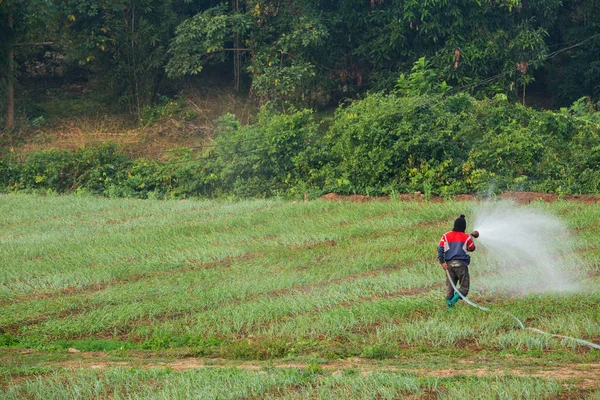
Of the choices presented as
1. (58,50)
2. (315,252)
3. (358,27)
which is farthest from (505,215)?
(58,50)

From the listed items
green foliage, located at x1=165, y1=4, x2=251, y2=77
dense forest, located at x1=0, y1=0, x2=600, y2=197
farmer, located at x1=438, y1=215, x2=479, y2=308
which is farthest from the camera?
green foliage, located at x1=165, y1=4, x2=251, y2=77

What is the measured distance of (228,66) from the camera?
30406mm

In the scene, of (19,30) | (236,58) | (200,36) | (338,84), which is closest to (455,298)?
(200,36)

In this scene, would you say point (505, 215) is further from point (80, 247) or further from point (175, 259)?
point (80, 247)

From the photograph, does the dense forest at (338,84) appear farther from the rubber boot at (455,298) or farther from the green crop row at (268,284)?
the rubber boot at (455,298)

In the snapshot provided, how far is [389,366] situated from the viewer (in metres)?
8.22

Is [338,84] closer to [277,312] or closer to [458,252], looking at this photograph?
[277,312]

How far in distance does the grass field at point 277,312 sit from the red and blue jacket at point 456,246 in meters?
0.67

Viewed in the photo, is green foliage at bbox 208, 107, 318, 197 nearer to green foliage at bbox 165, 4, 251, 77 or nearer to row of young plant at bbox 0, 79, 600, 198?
row of young plant at bbox 0, 79, 600, 198

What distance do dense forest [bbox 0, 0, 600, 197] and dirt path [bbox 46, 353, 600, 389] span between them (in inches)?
411

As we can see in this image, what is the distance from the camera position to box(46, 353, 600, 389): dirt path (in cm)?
759

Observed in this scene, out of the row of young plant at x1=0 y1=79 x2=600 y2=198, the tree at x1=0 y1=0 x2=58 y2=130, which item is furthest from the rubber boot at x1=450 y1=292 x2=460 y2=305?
the tree at x1=0 y1=0 x2=58 y2=130

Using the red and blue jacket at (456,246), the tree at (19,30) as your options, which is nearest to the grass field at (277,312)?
the red and blue jacket at (456,246)

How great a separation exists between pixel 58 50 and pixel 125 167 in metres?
8.28
